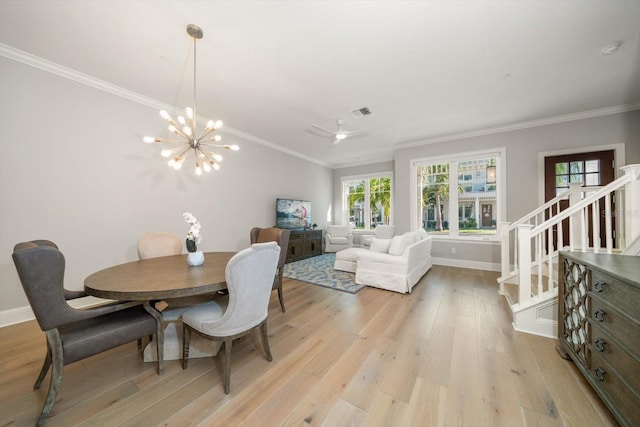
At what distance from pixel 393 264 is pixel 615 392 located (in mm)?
2253

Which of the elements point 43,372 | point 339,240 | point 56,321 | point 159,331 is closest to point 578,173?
point 339,240

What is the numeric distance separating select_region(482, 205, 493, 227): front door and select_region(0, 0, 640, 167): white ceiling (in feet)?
5.98

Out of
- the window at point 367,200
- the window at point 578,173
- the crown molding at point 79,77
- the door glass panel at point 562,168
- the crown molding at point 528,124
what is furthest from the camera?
the window at point 367,200

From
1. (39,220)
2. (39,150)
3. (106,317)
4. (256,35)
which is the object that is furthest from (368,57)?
(39,220)

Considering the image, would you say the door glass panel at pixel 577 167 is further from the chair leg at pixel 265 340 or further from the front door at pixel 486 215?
the chair leg at pixel 265 340

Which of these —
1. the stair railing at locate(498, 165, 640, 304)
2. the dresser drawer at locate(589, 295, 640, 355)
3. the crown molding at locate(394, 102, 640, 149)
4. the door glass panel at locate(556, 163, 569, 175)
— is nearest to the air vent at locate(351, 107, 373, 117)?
the crown molding at locate(394, 102, 640, 149)

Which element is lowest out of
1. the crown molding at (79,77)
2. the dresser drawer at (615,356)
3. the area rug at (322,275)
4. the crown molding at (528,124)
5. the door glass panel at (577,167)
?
the area rug at (322,275)

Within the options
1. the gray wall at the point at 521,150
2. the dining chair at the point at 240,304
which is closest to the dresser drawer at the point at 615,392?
the dining chair at the point at 240,304

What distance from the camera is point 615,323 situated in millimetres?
1302

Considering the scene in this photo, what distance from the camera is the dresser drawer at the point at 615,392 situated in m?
1.12

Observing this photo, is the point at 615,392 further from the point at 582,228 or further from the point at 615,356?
the point at 582,228

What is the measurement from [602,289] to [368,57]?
275 centimetres

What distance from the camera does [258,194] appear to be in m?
5.10

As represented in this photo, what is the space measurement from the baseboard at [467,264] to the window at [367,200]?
6.55 ft
